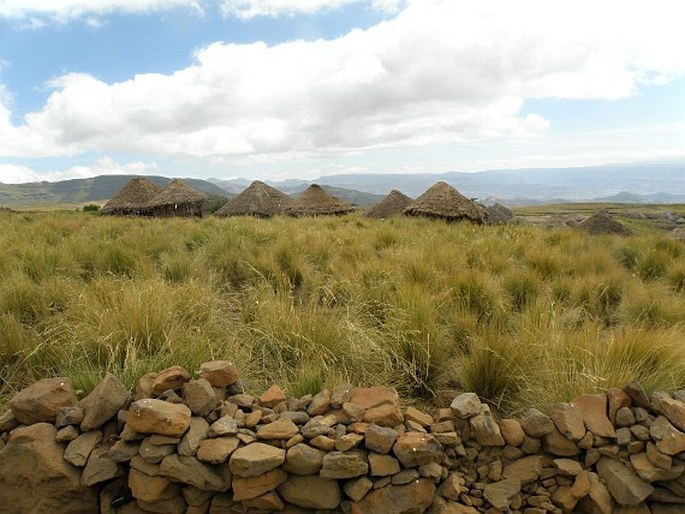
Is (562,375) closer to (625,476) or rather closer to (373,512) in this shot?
(625,476)

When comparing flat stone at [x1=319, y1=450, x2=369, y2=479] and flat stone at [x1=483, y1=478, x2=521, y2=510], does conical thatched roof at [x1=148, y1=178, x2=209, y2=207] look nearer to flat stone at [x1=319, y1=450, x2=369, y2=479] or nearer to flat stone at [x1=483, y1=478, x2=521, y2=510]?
flat stone at [x1=319, y1=450, x2=369, y2=479]

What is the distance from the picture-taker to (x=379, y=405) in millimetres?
2389

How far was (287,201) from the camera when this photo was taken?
31.7m

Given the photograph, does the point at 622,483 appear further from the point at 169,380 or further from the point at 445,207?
the point at 445,207

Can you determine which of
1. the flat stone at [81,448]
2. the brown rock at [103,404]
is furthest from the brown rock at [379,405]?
the flat stone at [81,448]

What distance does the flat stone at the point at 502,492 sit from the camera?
218 centimetres

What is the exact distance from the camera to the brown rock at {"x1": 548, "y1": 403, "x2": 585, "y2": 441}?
2285 millimetres

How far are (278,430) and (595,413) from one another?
1728mm

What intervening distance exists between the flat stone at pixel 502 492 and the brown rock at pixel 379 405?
1.80 feet

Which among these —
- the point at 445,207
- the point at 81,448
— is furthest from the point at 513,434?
the point at 445,207

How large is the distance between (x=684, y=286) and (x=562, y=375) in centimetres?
446

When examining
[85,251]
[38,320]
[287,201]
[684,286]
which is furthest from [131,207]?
[684,286]

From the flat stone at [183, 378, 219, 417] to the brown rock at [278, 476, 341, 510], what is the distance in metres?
0.58

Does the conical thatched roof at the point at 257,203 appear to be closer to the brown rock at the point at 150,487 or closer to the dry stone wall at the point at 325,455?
the dry stone wall at the point at 325,455
